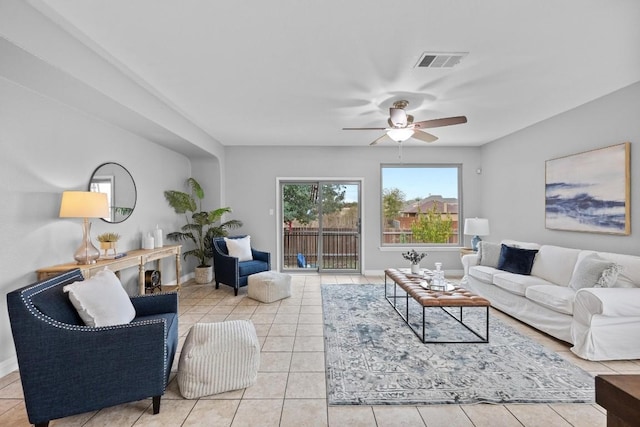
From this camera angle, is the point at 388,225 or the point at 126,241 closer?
the point at 126,241

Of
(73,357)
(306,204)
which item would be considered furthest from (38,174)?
(306,204)

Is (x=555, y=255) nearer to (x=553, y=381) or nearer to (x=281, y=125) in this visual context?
(x=553, y=381)

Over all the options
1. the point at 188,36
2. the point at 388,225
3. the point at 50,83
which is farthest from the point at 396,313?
the point at 50,83

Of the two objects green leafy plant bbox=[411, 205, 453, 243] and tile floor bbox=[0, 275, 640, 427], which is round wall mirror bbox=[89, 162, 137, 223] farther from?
green leafy plant bbox=[411, 205, 453, 243]

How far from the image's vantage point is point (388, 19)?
2.10 metres

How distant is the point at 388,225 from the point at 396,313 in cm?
268

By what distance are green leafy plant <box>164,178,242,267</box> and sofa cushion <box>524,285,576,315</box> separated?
183 inches

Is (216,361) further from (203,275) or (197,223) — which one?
(197,223)

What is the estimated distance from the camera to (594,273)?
2957 millimetres

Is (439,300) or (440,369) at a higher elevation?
(439,300)

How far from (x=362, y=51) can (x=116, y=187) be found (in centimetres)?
333

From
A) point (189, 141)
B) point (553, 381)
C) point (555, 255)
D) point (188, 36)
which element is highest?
point (188, 36)

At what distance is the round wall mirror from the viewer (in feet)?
11.6

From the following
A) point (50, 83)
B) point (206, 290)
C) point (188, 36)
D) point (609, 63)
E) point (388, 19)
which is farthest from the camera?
point (206, 290)
